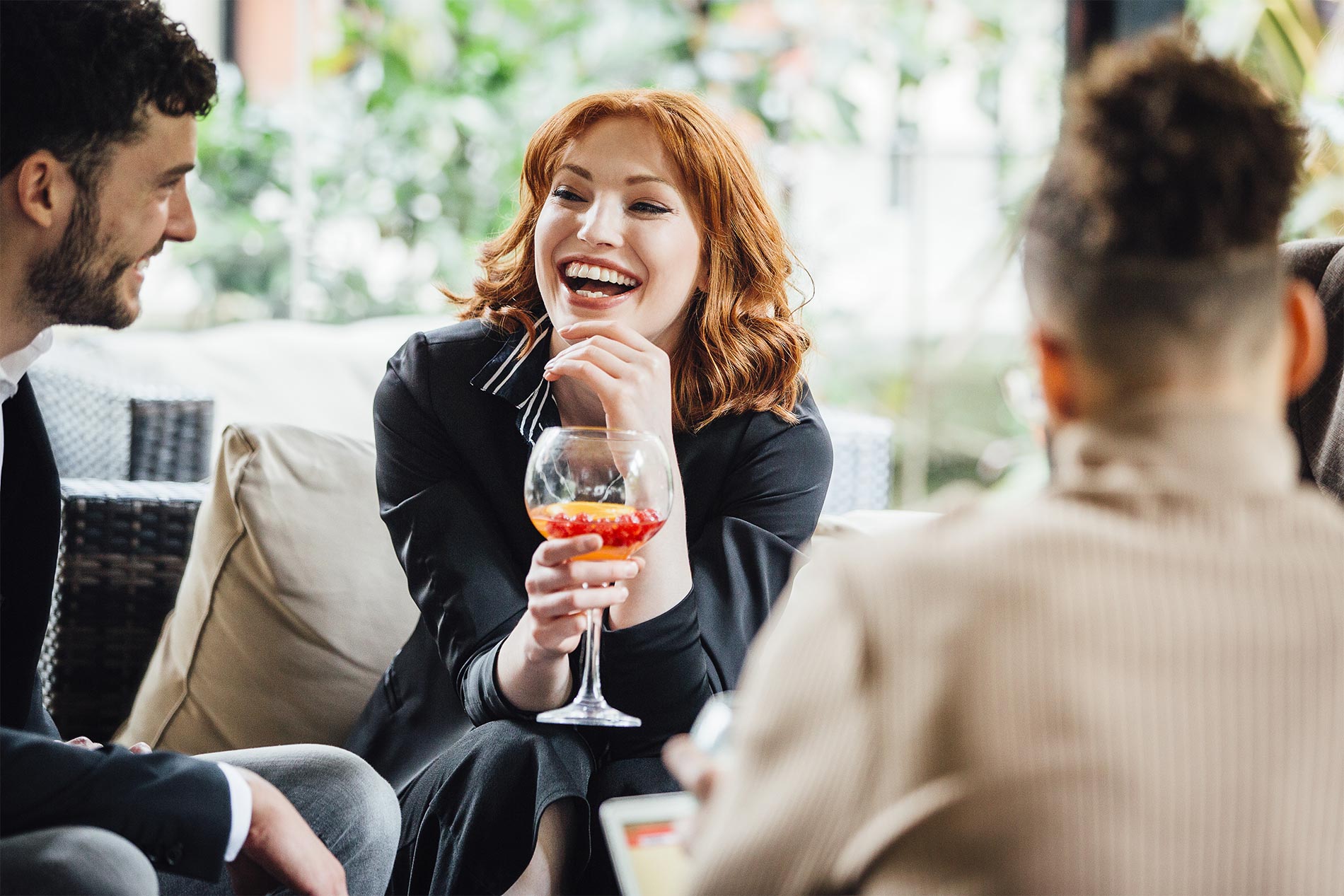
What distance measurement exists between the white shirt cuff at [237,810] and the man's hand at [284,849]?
0.04ft

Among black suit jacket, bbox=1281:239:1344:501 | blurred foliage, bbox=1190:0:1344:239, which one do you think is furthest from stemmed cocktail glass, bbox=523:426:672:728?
blurred foliage, bbox=1190:0:1344:239

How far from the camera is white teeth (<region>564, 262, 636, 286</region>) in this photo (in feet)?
5.82

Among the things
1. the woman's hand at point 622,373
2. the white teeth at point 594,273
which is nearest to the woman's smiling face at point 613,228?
the white teeth at point 594,273

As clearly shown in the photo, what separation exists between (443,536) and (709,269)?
549mm

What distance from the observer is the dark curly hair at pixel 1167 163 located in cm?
75

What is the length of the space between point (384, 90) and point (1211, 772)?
461 cm

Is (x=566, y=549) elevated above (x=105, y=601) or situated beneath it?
elevated above

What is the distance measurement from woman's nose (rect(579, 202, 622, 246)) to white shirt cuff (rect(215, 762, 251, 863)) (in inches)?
32.4

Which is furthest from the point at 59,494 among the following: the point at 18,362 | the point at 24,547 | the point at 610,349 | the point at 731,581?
the point at 731,581

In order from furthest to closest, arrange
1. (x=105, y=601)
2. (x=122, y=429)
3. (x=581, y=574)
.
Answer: (x=122, y=429) → (x=105, y=601) → (x=581, y=574)

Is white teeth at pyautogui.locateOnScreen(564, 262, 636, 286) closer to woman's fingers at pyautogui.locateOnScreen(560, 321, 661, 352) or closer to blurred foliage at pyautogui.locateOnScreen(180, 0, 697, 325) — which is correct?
woman's fingers at pyautogui.locateOnScreen(560, 321, 661, 352)

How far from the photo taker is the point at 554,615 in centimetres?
134

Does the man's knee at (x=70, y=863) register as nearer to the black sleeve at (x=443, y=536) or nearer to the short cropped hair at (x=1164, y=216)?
the black sleeve at (x=443, y=536)

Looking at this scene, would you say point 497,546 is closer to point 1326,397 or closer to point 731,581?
point 731,581
